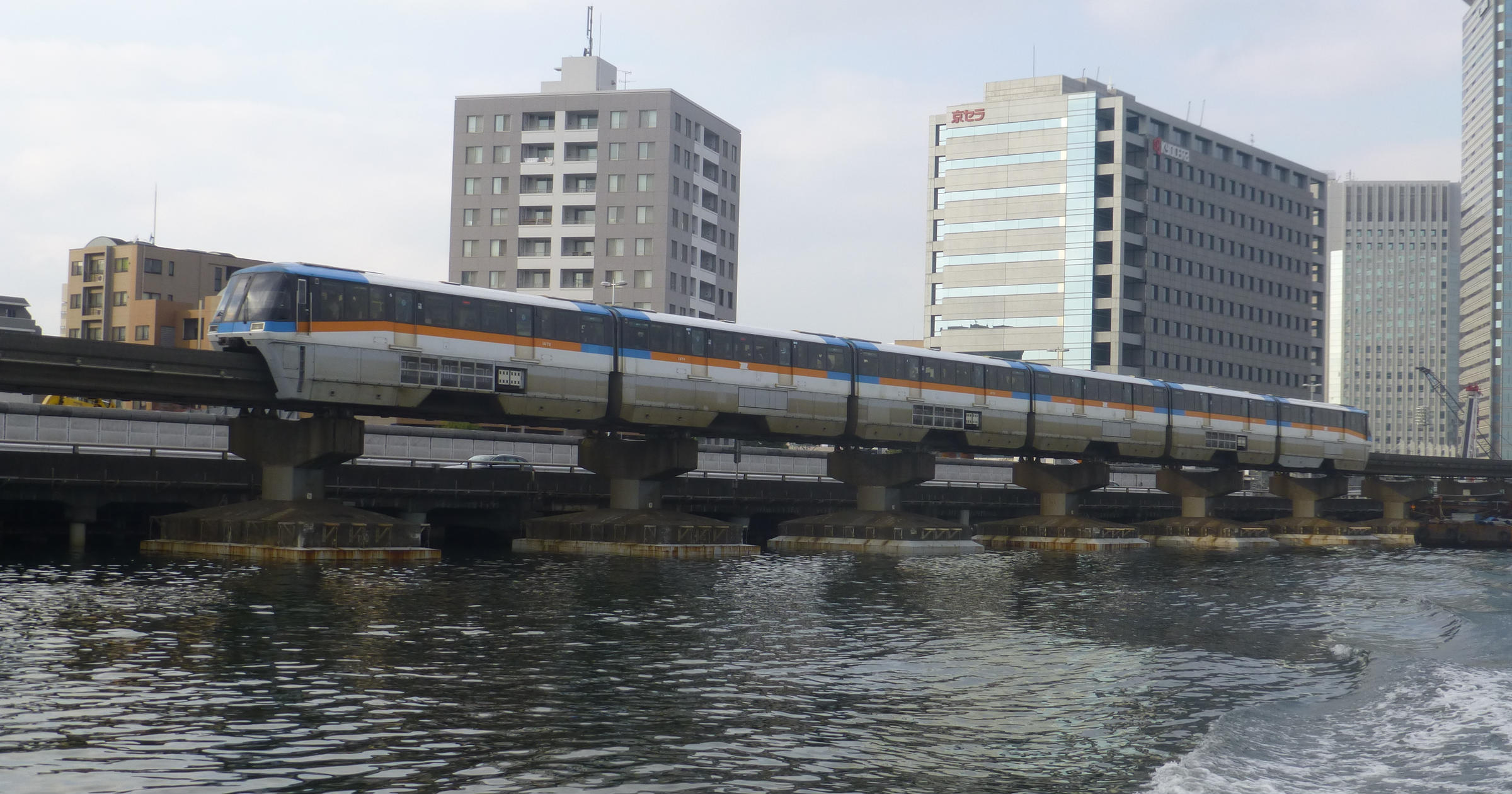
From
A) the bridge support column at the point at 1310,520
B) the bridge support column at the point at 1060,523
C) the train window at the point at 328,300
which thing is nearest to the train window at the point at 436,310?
the train window at the point at 328,300

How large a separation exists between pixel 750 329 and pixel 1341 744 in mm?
46842

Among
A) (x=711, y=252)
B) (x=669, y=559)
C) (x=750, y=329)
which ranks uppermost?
(x=711, y=252)

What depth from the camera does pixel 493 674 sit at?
77.3 feet

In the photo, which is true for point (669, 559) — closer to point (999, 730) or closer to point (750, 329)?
point (750, 329)

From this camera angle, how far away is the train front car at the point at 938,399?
71.6 meters

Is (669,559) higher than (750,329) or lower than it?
lower

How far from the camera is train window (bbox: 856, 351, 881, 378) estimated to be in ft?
233

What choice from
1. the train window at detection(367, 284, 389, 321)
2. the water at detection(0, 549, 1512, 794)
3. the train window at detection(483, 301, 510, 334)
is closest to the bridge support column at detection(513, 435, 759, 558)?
the train window at detection(483, 301, 510, 334)

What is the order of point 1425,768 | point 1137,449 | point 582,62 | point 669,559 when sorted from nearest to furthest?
point 1425,768
point 669,559
point 1137,449
point 582,62

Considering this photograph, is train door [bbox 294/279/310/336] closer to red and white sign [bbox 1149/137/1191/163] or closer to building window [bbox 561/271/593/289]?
building window [bbox 561/271/593/289]

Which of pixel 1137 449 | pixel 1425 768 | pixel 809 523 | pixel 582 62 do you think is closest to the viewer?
pixel 1425 768

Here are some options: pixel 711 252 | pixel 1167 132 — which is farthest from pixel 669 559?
pixel 1167 132

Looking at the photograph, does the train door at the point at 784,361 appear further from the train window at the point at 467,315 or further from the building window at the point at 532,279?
the building window at the point at 532,279

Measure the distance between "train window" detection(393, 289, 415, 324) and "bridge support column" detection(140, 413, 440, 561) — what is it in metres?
4.18
